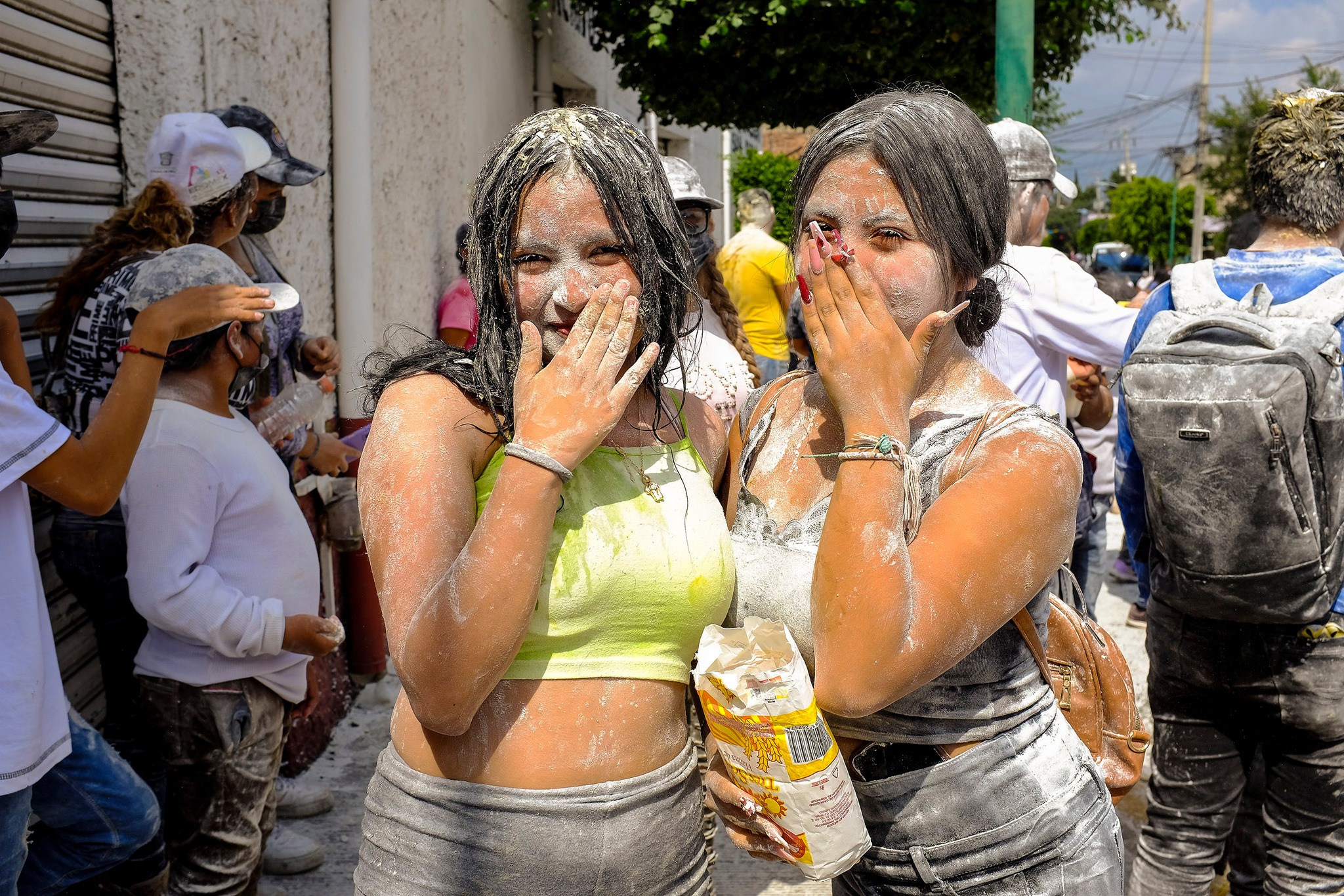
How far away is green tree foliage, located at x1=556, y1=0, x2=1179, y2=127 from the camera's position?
26.9 feet

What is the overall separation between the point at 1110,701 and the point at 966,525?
62 centimetres

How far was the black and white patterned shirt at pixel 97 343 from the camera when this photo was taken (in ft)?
9.18

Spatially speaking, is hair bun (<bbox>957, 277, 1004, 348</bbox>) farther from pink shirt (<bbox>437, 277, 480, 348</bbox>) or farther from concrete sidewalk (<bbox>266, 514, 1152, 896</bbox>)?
pink shirt (<bbox>437, 277, 480, 348</bbox>)

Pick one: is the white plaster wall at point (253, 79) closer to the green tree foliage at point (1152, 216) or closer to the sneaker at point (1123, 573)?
the sneaker at point (1123, 573)

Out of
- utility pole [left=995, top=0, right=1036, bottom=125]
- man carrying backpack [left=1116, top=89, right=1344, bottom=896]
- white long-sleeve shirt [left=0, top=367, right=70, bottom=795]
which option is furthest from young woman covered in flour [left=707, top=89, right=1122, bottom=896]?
utility pole [left=995, top=0, right=1036, bottom=125]

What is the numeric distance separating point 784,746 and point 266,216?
10.3 feet

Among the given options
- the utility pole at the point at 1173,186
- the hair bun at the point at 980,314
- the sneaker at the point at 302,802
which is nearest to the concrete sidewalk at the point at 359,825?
the sneaker at the point at 302,802

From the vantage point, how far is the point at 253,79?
14.4 ft

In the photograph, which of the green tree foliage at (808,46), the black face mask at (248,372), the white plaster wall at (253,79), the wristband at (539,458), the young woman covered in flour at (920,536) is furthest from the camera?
the green tree foliage at (808,46)

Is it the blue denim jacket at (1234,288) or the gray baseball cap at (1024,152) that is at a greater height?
the gray baseball cap at (1024,152)

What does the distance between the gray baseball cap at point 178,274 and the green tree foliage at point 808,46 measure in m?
6.05

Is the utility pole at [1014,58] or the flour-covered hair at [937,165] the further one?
the utility pole at [1014,58]

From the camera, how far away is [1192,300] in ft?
9.31

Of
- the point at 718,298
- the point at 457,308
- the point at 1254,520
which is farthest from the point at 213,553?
the point at 457,308
